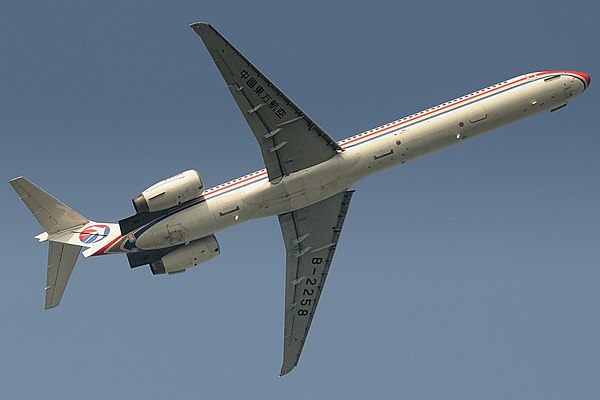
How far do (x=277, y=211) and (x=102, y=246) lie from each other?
42.2 feet

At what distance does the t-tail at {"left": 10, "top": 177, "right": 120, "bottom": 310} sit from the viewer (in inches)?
2406

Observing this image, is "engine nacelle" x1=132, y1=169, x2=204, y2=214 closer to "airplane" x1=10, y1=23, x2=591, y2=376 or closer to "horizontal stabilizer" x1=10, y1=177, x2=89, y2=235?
"airplane" x1=10, y1=23, x2=591, y2=376

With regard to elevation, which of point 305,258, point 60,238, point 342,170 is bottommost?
point 305,258

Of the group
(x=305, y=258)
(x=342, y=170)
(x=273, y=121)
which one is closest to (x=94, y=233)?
(x=273, y=121)

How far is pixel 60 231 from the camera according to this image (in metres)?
61.7

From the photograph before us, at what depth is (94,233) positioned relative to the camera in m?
61.7

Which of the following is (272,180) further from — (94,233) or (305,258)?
(94,233)

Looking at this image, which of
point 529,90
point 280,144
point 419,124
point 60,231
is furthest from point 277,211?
point 529,90

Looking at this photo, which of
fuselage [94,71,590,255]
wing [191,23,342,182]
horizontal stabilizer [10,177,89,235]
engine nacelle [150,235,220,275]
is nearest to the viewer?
wing [191,23,342,182]

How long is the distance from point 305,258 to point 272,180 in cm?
1098

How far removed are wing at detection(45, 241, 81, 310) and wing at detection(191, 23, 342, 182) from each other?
1586 centimetres

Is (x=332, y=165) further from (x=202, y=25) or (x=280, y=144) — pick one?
(x=202, y=25)

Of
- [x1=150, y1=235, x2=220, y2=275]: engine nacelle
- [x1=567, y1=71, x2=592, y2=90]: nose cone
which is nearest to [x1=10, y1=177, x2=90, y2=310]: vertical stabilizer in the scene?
[x1=150, y1=235, x2=220, y2=275]: engine nacelle

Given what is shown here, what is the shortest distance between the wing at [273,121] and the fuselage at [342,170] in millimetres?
953
